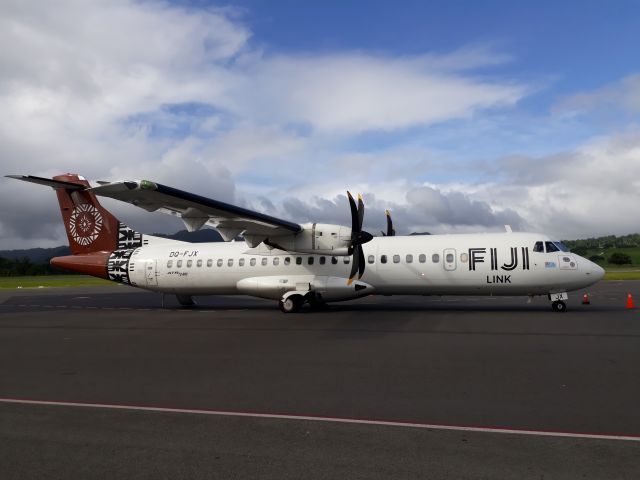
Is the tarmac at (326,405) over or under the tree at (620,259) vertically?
under

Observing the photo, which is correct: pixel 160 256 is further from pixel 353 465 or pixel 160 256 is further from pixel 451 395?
pixel 353 465

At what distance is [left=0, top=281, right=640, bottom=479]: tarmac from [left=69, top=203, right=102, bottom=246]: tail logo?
10.3 metres

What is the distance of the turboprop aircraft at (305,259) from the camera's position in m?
17.4

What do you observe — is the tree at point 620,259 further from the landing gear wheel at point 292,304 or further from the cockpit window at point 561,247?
the landing gear wheel at point 292,304

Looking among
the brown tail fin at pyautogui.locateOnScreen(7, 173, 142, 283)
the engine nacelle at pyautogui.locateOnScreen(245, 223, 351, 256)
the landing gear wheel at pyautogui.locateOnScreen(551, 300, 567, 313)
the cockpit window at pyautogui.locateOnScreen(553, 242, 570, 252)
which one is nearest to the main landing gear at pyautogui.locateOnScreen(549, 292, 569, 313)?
the landing gear wheel at pyautogui.locateOnScreen(551, 300, 567, 313)

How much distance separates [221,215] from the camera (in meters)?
17.4

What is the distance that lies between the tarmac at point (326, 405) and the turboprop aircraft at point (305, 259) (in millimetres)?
4775

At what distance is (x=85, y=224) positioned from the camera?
22.6 metres

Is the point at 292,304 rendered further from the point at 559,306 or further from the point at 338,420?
the point at 338,420

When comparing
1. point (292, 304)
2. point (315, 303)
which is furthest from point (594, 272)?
point (292, 304)

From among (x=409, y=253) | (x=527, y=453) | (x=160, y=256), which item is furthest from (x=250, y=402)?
(x=160, y=256)

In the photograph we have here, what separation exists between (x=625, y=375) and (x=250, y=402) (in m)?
5.84

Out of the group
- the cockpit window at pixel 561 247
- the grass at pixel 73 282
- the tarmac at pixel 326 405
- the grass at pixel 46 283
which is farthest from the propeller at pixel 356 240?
the grass at pixel 46 283

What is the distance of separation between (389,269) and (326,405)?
13138 millimetres
